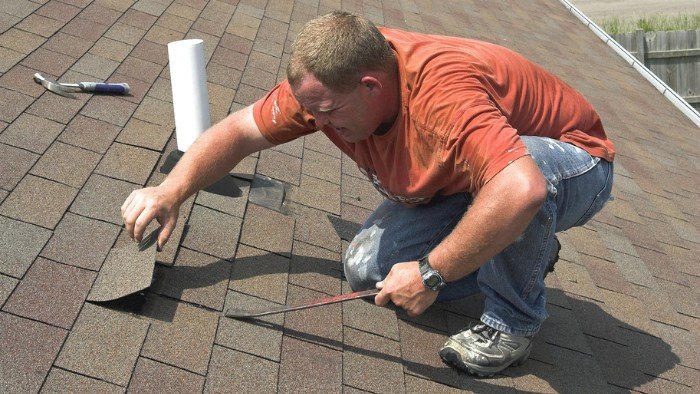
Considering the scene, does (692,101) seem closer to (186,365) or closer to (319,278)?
(319,278)

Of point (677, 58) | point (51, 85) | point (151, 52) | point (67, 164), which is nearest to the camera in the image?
point (67, 164)

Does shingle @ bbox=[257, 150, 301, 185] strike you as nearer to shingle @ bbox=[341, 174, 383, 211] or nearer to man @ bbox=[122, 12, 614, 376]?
shingle @ bbox=[341, 174, 383, 211]


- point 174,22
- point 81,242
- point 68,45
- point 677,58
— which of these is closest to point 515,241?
point 81,242

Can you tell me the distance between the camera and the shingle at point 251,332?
2.30m

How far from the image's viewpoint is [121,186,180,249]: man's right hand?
2389 millimetres

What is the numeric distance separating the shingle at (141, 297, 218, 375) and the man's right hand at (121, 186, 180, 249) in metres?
0.21

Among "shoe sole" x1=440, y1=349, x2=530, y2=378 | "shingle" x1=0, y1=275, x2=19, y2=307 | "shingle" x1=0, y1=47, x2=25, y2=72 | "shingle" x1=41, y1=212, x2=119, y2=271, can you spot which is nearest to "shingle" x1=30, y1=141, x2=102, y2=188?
"shingle" x1=41, y1=212, x2=119, y2=271

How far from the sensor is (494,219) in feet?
7.05

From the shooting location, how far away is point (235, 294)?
252cm

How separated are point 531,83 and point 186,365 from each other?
139cm

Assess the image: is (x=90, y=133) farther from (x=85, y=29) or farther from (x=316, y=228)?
(x=85, y=29)

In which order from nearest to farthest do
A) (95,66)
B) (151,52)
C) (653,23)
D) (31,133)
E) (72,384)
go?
1. (72,384)
2. (31,133)
3. (95,66)
4. (151,52)
5. (653,23)

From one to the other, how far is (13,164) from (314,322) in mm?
1141

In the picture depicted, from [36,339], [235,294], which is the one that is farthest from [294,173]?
[36,339]
